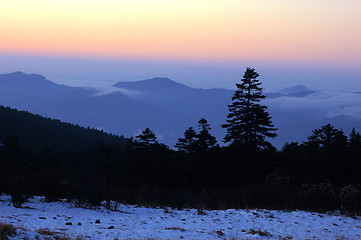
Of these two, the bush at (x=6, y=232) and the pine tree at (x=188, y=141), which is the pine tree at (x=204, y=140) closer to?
the pine tree at (x=188, y=141)

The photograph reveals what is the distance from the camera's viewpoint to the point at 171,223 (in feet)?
45.1

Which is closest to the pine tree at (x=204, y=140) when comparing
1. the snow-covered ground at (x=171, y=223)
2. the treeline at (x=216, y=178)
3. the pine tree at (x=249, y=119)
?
the treeline at (x=216, y=178)

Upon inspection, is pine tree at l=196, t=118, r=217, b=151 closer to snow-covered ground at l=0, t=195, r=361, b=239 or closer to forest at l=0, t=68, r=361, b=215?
forest at l=0, t=68, r=361, b=215

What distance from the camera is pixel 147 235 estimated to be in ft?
36.9

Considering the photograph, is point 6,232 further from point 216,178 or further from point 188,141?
point 188,141

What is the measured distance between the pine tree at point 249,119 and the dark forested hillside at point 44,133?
89028 millimetres

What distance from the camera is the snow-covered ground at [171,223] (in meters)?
11.7

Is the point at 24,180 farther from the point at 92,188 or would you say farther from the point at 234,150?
the point at 234,150

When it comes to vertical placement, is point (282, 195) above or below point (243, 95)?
below

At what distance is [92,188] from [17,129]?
120m

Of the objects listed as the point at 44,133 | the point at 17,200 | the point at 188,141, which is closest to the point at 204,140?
the point at 188,141

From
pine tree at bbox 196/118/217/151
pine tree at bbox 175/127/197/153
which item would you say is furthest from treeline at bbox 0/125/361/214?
pine tree at bbox 175/127/197/153

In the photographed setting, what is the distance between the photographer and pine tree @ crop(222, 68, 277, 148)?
32.8m

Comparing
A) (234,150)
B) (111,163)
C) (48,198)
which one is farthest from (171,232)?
(111,163)
